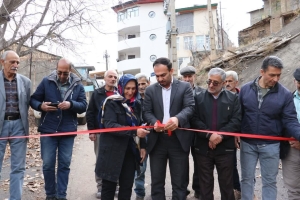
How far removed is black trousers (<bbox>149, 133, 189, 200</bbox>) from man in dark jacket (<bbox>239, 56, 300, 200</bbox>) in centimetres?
79

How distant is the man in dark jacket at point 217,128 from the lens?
349 centimetres

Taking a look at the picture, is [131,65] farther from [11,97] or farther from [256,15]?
[11,97]

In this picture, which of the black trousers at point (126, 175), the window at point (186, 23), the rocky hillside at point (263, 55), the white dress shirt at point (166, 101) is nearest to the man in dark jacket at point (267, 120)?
the white dress shirt at point (166, 101)

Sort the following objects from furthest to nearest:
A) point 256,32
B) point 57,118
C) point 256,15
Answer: point 256,15
point 256,32
point 57,118

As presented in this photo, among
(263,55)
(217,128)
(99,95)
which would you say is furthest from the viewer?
(263,55)

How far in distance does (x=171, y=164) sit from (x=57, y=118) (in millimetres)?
1755

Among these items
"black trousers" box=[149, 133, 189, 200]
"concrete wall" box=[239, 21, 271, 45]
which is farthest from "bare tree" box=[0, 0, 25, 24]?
"concrete wall" box=[239, 21, 271, 45]

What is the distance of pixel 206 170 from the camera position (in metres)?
3.57

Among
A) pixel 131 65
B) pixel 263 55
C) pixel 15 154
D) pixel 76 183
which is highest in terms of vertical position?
pixel 131 65

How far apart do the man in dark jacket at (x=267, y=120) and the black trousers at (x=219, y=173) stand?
223mm

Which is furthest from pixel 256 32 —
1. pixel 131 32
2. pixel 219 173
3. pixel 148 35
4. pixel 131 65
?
pixel 219 173

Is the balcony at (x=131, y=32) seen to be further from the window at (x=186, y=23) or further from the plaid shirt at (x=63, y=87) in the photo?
the plaid shirt at (x=63, y=87)

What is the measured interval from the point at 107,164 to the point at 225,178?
1.46 meters

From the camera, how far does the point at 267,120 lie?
3383mm
